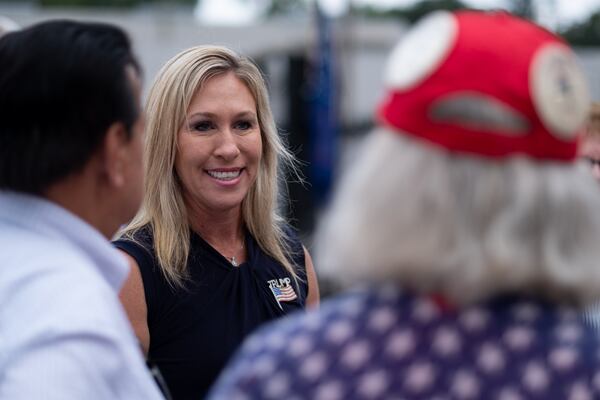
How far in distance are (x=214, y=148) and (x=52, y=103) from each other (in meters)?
1.46

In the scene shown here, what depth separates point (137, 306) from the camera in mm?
2732

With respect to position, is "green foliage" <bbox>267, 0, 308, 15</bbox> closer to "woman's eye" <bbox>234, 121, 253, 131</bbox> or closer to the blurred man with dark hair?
"woman's eye" <bbox>234, 121, 253, 131</bbox>

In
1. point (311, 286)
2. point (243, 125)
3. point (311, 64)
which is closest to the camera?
point (243, 125)

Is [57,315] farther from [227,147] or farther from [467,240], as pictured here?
[227,147]

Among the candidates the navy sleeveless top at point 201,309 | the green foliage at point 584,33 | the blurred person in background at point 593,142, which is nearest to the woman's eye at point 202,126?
the navy sleeveless top at point 201,309

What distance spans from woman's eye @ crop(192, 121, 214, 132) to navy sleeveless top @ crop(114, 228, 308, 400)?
372mm

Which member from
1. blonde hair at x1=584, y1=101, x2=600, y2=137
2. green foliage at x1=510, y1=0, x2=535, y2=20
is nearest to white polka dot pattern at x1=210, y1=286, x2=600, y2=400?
blonde hair at x1=584, y1=101, x2=600, y2=137

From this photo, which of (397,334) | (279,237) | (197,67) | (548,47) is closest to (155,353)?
(279,237)

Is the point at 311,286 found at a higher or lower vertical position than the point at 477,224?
lower

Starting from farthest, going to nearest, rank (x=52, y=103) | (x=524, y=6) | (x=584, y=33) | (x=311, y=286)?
(x=524, y=6), (x=584, y=33), (x=311, y=286), (x=52, y=103)

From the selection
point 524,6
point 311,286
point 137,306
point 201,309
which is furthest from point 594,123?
point 524,6

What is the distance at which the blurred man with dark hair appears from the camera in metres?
1.52

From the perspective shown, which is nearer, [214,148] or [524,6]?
[214,148]

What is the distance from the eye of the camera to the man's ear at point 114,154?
5.68 ft
